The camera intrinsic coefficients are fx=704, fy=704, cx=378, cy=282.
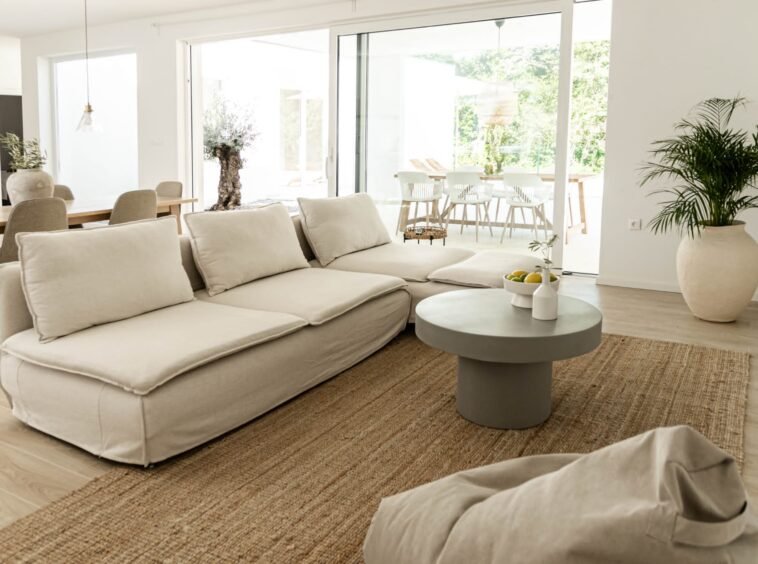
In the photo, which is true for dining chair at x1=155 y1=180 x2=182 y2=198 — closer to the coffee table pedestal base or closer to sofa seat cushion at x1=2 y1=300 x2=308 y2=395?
sofa seat cushion at x1=2 y1=300 x2=308 y2=395

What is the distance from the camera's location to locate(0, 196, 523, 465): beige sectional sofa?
98.3 inches

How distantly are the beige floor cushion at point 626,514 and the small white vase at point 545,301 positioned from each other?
1.74 m

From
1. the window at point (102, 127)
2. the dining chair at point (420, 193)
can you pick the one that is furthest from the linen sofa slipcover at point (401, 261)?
the window at point (102, 127)

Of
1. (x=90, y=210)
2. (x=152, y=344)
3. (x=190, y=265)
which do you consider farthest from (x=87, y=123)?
(x=152, y=344)

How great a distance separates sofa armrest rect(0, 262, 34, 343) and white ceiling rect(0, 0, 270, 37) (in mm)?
5636

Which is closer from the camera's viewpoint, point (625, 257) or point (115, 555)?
point (115, 555)

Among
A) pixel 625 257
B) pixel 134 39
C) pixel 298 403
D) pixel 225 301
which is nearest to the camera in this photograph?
pixel 298 403

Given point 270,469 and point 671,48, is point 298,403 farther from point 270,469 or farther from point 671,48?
point 671,48

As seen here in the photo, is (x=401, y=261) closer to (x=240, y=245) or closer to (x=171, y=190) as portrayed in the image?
(x=240, y=245)

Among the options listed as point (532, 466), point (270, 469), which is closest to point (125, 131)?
point (270, 469)

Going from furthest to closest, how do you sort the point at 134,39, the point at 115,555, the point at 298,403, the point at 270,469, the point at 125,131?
the point at 125,131, the point at 134,39, the point at 298,403, the point at 270,469, the point at 115,555

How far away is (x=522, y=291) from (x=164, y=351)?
1577mm

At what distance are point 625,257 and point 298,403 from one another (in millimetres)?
3742

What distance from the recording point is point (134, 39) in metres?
8.84
